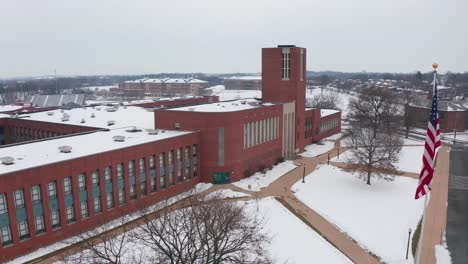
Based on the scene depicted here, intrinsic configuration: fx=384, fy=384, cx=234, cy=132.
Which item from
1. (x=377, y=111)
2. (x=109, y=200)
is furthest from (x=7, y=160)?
(x=377, y=111)

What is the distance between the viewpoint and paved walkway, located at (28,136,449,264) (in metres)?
31.4

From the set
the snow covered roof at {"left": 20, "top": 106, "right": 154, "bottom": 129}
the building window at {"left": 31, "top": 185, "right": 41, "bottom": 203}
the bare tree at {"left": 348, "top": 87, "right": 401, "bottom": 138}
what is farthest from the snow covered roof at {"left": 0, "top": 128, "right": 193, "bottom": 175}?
the bare tree at {"left": 348, "top": 87, "right": 401, "bottom": 138}

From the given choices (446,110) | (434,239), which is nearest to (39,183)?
(434,239)

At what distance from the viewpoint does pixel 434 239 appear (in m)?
33.4

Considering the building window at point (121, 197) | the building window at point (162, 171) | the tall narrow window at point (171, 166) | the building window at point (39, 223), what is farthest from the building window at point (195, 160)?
the building window at point (39, 223)

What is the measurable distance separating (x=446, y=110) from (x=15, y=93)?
190 metres

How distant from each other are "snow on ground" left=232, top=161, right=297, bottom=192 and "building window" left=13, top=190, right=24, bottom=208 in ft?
84.3

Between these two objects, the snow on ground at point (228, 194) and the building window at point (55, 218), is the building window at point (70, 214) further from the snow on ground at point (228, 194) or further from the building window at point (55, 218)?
the snow on ground at point (228, 194)

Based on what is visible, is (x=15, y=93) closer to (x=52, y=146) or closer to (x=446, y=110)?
(x=52, y=146)

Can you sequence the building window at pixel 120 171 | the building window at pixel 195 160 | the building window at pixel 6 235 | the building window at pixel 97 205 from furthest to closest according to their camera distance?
the building window at pixel 195 160
the building window at pixel 120 171
the building window at pixel 97 205
the building window at pixel 6 235

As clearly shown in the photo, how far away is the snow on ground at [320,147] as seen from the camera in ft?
224

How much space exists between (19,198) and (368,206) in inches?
1333

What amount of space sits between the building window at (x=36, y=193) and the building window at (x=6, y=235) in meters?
2.81

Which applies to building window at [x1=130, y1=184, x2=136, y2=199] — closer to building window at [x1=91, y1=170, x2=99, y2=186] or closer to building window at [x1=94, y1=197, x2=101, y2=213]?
building window at [x1=94, y1=197, x2=101, y2=213]
